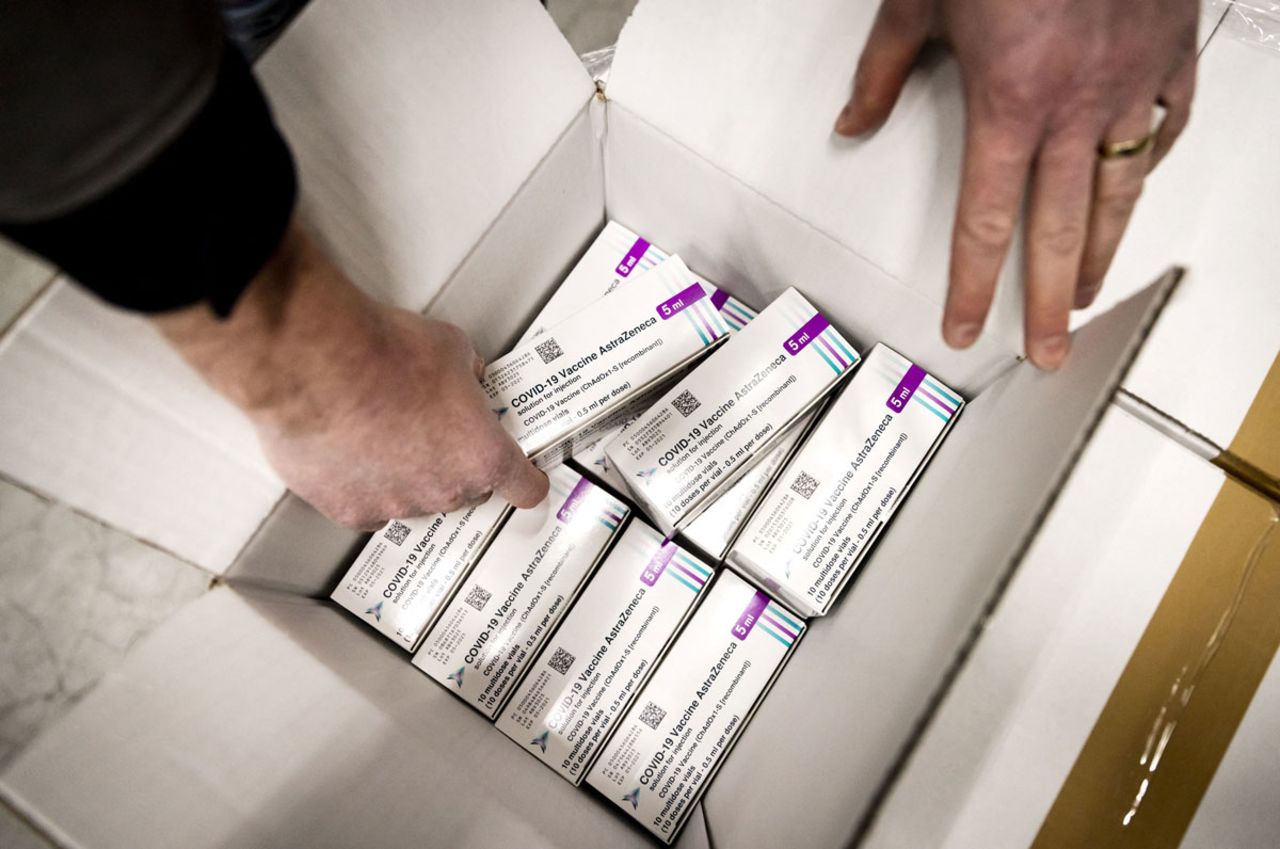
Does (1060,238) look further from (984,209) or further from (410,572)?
(410,572)

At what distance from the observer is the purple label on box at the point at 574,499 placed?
2.67ft

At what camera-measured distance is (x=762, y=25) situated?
0.63 m

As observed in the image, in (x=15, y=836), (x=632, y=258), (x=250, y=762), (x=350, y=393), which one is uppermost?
(x=632, y=258)

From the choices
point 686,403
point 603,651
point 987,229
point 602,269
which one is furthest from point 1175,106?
point 603,651

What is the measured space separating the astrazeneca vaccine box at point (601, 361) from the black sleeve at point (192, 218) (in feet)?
1.26

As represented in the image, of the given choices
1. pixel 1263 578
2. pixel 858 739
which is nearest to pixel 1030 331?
pixel 1263 578

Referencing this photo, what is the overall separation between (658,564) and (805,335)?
12.3 inches

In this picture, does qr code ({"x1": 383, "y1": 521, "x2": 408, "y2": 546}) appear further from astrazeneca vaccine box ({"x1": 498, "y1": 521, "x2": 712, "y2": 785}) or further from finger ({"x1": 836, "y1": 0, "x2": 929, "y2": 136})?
finger ({"x1": 836, "y1": 0, "x2": 929, "y2": 136})

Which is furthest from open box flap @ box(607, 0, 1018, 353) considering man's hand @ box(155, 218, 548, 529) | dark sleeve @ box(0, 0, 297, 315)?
dark sleeve @ box(0, 0, 297, 315)

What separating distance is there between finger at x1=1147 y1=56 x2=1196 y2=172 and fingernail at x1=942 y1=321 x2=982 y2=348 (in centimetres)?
17

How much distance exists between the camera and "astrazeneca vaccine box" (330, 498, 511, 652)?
2.56 ft

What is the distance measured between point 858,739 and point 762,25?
0.62m

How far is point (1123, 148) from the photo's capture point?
50cm

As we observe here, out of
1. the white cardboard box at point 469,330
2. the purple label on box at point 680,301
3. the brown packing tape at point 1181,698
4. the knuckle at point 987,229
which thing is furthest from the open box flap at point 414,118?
the brown packing tape at point 1181,698
